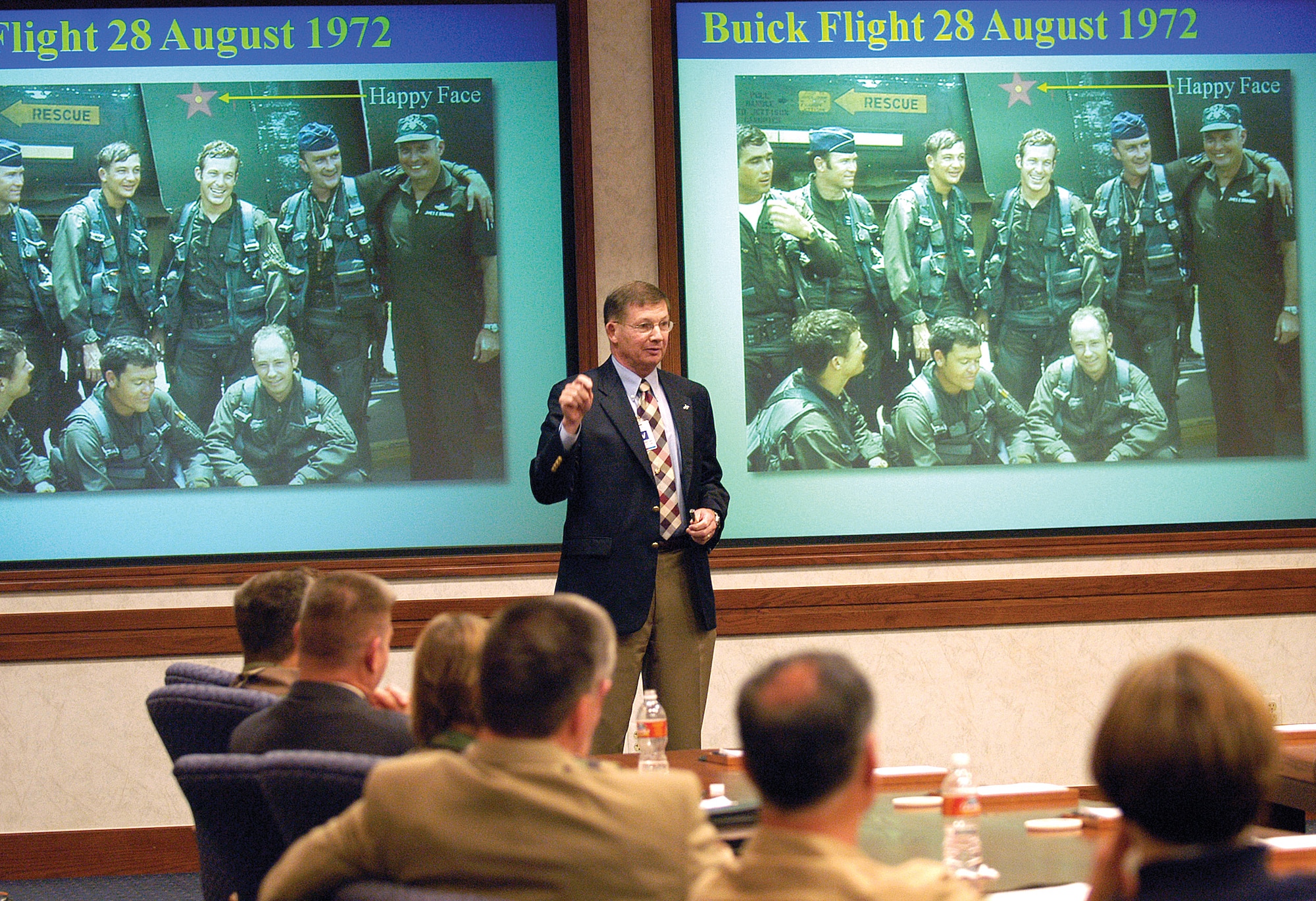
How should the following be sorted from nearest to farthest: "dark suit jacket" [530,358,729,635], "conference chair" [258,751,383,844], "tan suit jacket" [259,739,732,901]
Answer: "tan suit jacket" [259,739,732,901] < "conference chair" [258,751,383,844] < "dark suit jacket" [530,358,729,635]

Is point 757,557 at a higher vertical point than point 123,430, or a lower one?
lower

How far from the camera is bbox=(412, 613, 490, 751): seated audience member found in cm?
209

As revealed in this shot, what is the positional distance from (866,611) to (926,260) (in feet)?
4.26

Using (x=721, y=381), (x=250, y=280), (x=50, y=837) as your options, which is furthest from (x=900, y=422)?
(x=50, y=837)

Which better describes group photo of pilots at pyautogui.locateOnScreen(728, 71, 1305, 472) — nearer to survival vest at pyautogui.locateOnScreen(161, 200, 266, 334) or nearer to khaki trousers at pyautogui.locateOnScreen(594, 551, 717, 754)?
khaki trousers at pyautogui.locateOnScreen(594, 551, 717, 754)

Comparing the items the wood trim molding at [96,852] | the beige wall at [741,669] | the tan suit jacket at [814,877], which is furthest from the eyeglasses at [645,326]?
the tan suit jacket at [814,877]

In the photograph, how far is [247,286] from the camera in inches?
190

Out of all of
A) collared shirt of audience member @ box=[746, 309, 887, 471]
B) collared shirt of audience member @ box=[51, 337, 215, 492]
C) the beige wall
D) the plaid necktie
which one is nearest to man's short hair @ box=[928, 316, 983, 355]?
collared shirt of audience member @ box=[746, 309, 887, 471]

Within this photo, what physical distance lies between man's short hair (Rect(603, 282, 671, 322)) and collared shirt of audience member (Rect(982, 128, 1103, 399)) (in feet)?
5.13

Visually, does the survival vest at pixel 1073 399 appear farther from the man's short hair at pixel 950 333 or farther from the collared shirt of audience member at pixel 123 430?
the collared shirt of audience member at pixel 123 430

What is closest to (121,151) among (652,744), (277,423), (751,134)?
(277,423)

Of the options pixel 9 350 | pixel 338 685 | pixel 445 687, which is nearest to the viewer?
pixel 445 687

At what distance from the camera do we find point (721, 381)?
16.2 feet

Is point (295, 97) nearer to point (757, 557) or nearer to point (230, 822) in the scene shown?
point (757, 557)
